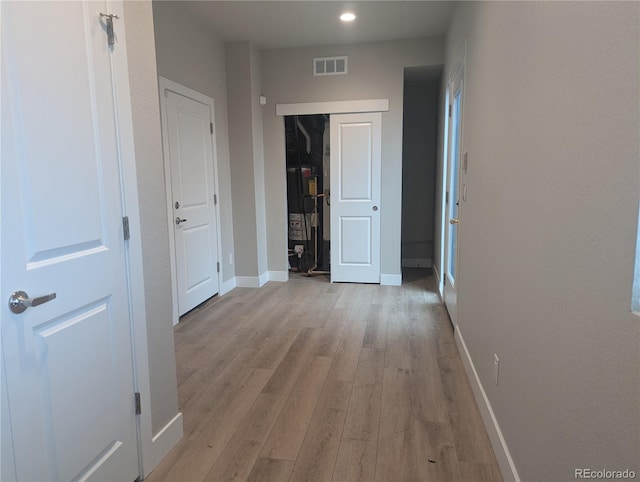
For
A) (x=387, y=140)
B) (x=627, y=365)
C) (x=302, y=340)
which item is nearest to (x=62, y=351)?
(x=627, y=365)

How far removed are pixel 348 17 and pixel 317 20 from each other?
1.02 feet

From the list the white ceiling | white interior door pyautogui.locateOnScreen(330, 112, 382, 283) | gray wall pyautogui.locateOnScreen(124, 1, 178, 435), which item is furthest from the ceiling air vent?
gray wall pyautogui.locateOnScreen(124, 1, 178, 435)

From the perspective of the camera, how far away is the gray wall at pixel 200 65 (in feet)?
11.2

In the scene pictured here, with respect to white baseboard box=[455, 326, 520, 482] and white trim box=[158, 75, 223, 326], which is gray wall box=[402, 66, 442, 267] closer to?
white trim box=[158, 75, 223, 326]

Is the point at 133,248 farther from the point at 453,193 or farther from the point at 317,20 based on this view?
the point at 317,20

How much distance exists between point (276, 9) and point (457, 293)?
2.98 metres

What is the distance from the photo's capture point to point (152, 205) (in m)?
1.76

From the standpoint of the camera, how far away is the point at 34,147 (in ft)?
3.98

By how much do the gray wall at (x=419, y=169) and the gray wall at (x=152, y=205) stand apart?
457cm

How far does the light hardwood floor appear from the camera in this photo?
71.1 inches

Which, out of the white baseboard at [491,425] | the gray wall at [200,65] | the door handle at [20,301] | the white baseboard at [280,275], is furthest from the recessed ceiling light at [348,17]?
the door handle at [20,301]

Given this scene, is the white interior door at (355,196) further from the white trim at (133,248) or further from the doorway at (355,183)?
the white trim at (133,248)

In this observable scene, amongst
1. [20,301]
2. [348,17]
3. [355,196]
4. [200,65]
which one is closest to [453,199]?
[355,196]

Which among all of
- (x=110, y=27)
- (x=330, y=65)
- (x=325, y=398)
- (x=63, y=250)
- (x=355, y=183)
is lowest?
(x=325, y=398)
